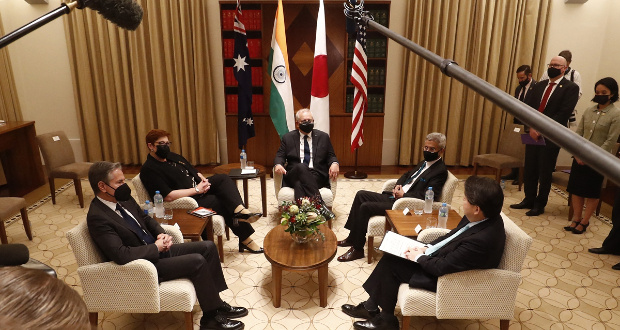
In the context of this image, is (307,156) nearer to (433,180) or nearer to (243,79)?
(433,180)

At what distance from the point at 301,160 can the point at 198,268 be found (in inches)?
78.3

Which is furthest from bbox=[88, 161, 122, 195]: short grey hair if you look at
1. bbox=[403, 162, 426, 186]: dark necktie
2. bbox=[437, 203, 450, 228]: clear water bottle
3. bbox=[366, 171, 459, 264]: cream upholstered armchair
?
bbox=[403, 162, 426, 186]: dark necktie

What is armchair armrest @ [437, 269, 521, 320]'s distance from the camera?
2.33 metres

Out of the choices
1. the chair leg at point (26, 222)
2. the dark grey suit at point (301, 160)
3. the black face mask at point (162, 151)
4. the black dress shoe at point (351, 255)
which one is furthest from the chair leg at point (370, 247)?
the chair leg at point (26, 222)

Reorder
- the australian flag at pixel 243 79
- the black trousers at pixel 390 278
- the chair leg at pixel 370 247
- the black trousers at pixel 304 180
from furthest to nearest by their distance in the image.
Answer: the australian flag at pixel 243 79, the black trousers at pixel 304 180, the chair leg at pixel 370 247, the black trousers at pixel 390 278

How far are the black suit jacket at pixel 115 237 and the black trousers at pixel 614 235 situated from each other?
12.7 feet

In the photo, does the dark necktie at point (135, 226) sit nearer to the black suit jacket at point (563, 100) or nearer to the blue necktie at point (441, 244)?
the blue necktie at point (441, 244)

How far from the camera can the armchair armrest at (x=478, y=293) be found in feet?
7.64

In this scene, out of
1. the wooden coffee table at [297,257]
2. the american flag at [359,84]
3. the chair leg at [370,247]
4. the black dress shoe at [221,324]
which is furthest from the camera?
the american flag at [359,84]

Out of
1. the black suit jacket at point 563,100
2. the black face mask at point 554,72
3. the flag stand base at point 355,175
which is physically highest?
the black face mask at point 554,72

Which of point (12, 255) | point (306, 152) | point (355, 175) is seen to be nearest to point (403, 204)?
point (306, 152)

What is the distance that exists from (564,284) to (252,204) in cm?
320

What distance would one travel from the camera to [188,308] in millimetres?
2516

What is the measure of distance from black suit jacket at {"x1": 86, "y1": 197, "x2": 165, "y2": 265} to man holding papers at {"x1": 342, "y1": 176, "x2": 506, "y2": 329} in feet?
4.74
